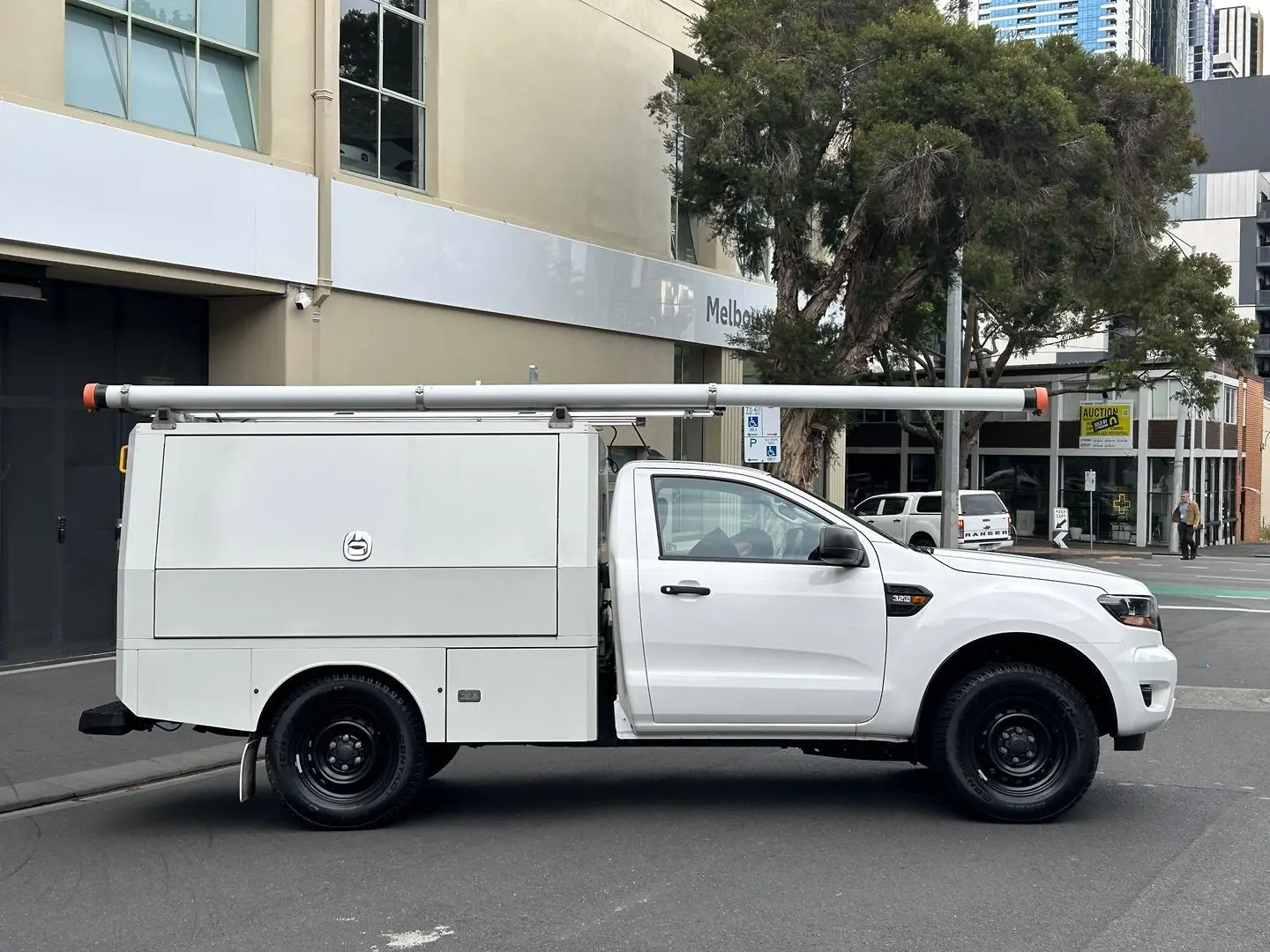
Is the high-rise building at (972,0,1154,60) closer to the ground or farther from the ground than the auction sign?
farther from the ground

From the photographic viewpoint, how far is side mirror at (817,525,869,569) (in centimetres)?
685

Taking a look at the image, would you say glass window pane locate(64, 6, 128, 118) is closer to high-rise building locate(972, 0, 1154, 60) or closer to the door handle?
the door handle

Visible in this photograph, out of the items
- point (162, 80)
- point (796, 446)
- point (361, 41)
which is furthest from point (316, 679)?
point (796, 446)

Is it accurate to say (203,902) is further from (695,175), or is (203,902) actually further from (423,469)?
(695,175)

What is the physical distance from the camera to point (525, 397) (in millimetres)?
7148

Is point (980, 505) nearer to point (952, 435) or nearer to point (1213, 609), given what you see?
point (952, 435)

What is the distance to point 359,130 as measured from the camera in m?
14.8

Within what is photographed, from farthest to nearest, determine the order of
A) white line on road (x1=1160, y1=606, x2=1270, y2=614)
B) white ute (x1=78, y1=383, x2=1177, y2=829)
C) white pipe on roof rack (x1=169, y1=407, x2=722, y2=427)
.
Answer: white line on road (x1=1160, y1=606, x2=1270, y2=614), white pipe on roof rack (x1=169, y1=407, x2=722, y2=427), white ute (x1=78, y1=383, x2=1177, y2=829)

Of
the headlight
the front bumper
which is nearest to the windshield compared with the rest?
the headlight

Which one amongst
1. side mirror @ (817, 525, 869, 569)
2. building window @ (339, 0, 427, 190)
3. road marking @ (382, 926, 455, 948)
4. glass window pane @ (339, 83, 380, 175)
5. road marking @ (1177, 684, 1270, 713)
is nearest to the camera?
road marking @ (382, 926, 455, 948)

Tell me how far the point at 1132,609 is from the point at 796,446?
10582mm

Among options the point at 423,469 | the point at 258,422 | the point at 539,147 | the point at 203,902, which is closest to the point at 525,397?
the point at 423,469

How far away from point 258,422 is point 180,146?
21.0 ft

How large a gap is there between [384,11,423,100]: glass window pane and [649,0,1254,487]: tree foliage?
140 inches
